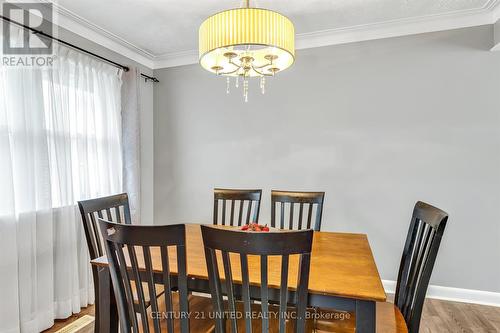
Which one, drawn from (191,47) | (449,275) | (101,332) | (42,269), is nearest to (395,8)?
(191,47)

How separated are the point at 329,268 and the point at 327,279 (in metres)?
0.13

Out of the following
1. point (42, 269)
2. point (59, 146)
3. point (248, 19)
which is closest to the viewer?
point (248, 19)

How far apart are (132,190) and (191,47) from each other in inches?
66.7

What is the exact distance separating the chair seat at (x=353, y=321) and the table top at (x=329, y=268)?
29cm

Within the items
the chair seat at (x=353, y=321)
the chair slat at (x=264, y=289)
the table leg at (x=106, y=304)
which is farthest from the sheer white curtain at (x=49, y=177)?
the chair seat at (x=353, y=321)

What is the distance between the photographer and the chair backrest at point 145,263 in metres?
1.12

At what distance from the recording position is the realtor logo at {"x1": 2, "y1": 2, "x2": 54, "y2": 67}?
209 centimetres

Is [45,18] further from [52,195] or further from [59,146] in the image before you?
[52,195]

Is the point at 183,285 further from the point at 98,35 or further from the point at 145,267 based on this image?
the point at 98,35

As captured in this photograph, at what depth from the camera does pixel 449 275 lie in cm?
271

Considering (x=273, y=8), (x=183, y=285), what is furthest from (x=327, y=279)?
(x=273, y=8)

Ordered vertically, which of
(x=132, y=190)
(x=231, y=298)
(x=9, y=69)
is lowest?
(x=231, y=298)

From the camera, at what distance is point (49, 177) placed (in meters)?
2.31

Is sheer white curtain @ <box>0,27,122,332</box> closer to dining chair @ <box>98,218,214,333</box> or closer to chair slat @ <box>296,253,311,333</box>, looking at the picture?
dining chair @ <box>98,218,214,333</box>
